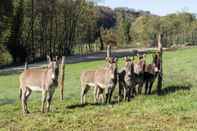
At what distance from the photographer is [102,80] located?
68.6ft

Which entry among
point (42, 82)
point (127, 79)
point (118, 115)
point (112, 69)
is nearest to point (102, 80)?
point (112, 69)

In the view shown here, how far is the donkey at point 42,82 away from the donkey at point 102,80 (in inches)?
96.8

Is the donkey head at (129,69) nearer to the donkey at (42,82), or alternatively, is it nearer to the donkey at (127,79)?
the donkey at (127,79)

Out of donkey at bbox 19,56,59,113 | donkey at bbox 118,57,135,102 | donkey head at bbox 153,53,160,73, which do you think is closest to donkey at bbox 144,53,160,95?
donkey head at bbox 153,53,160,73

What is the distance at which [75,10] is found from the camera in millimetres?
96000

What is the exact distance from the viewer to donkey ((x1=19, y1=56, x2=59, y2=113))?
18.8 meters

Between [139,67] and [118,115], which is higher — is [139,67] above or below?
above

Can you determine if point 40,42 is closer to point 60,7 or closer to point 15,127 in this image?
point 60,7

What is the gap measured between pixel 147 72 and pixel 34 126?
336 inches

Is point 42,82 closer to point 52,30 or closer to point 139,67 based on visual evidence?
point 139,67

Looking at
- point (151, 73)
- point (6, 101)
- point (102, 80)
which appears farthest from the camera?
point (6, 101)

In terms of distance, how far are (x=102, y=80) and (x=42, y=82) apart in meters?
2.83

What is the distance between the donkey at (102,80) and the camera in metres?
20.4

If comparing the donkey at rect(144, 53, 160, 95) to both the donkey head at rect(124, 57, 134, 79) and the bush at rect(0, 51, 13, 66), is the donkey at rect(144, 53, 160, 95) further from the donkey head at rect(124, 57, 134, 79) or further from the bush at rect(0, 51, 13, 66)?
the bush at rect(0, 51, 13, 66)
